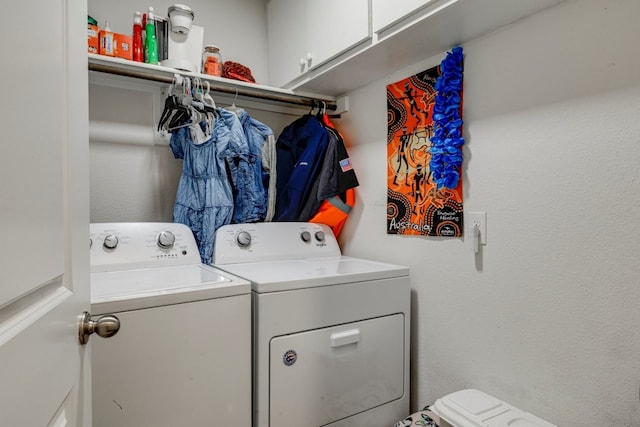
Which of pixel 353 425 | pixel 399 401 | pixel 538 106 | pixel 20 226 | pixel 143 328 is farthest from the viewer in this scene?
pixel 399 401

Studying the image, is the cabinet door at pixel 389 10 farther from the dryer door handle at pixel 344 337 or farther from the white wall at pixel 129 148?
the dryer door handle at pixel 344 337

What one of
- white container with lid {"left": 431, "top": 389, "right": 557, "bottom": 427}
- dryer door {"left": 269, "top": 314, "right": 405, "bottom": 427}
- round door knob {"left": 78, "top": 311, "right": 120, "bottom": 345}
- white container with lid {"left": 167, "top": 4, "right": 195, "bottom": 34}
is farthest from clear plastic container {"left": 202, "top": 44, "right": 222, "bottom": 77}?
white container with lid {"left": 431, "top": 389, "right": 557, "bottom": 427}

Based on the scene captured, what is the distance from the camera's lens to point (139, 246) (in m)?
1.57

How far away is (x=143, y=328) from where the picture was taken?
3.66 feet

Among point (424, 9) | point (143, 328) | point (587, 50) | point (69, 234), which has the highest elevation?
point (424, 9)

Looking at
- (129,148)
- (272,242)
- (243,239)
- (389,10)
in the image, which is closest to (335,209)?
(272,242)

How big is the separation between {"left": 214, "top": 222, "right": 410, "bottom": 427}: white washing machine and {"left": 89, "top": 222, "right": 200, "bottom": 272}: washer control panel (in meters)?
0.15

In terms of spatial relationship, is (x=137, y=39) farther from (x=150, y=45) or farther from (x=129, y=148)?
(x=129, y=148)

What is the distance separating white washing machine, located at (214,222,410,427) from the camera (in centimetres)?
132

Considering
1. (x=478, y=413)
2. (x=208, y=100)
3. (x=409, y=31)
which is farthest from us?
(x=208, y=100)

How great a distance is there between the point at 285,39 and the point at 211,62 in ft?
1.52

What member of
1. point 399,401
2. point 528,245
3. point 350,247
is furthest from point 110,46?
point 399,401

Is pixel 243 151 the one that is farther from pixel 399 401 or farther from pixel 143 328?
pixel 399 401

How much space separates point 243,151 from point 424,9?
39.6 inches
